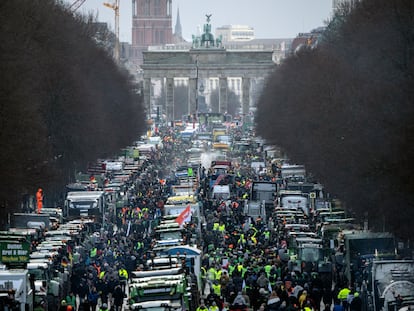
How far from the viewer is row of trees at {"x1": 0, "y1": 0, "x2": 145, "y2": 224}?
52.2m

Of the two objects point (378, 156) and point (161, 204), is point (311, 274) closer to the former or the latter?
point (378, 156)

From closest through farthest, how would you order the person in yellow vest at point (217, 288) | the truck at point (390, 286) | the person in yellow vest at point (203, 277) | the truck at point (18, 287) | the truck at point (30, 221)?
the truck at point (18, 287), the truck at point (390, 286), the person in yellow vest at point (217, 288), the person in yellow vest at point (203, 277), the truck at point (30, 221)

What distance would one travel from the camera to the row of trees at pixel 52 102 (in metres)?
52.2

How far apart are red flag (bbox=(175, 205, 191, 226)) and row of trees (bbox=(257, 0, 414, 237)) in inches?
196

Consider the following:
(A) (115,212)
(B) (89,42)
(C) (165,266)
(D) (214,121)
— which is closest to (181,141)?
(B) (89,42)

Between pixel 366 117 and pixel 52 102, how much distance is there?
2179cm

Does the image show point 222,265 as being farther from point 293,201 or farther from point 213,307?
point 293,201

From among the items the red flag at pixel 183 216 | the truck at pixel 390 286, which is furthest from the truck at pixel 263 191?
the truck at pixel 390 286

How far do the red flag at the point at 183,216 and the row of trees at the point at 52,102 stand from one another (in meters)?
4.41

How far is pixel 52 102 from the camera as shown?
76250mm

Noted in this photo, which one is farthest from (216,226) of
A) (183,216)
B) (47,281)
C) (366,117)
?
(47,281)

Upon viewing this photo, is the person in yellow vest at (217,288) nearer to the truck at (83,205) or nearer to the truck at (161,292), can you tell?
the truck at (161,292)

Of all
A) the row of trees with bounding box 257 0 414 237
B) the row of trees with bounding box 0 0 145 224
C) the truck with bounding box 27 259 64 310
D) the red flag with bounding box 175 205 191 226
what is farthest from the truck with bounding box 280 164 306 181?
the truck with bounding box 27 259 64 310

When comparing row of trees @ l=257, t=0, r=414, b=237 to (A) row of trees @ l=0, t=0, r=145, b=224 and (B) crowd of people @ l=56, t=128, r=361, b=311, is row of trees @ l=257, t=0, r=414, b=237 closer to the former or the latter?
(B) crowd of people @ l=56, t=128, r=361, b=311
